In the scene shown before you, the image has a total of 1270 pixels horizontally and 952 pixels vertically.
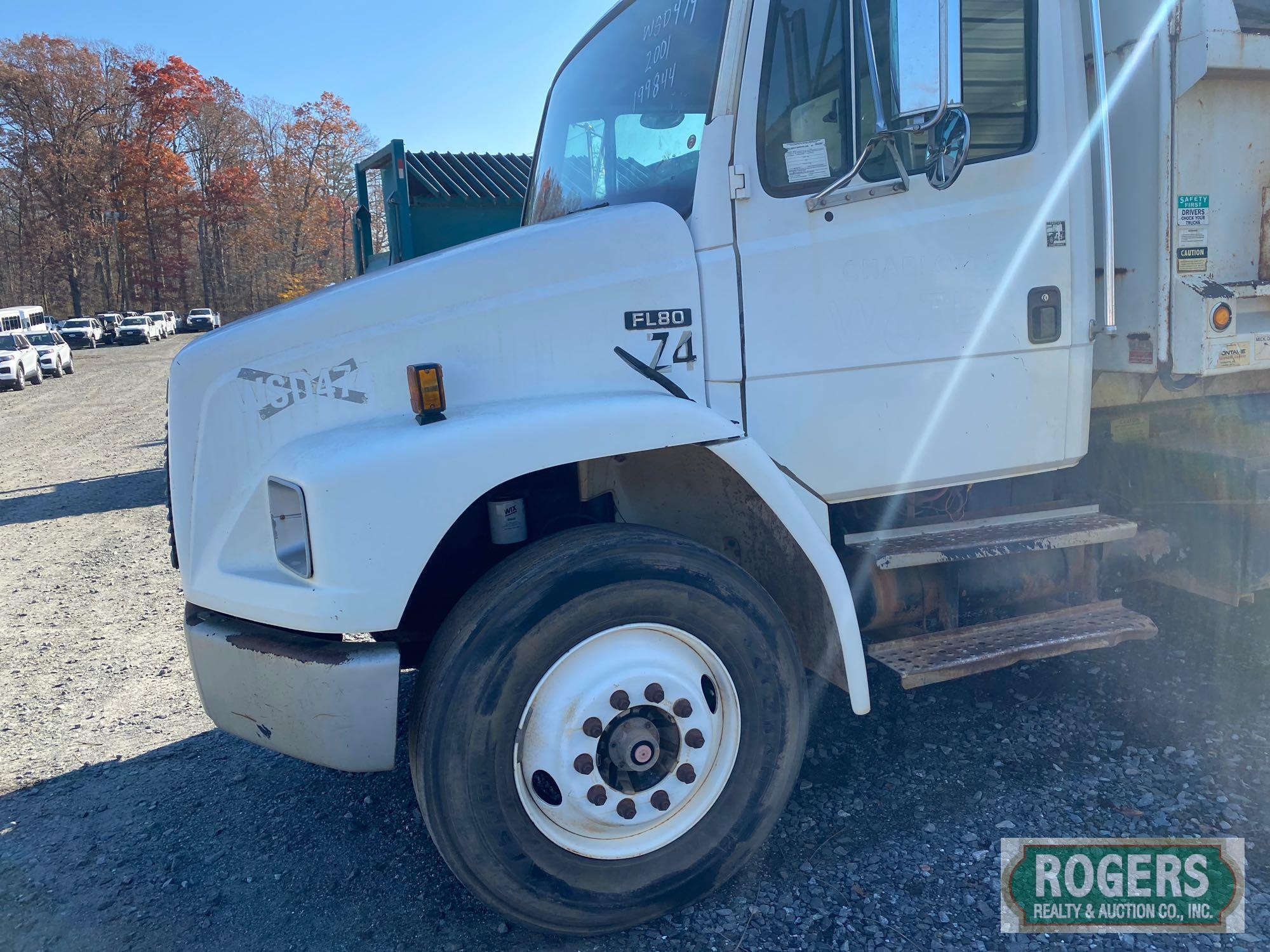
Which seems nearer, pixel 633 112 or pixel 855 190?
→ pixel 855 190

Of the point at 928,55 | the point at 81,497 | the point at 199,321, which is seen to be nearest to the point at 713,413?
the point at 928,55

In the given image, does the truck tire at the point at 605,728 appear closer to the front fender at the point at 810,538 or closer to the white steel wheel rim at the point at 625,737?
the white steel wheel rim at the point at 625,737

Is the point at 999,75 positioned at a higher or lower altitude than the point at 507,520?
higher

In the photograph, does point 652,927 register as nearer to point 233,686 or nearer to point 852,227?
point 233,686

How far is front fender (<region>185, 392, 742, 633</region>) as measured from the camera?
8.04 ft

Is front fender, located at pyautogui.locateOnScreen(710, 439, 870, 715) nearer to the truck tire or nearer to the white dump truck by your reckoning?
the white dump truck

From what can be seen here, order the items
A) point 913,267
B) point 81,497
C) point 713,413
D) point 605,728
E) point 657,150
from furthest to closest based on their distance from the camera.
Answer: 1. point 81,497
2. point 657,150
3. point 913,267
4. point 713,413
5. point 605,728

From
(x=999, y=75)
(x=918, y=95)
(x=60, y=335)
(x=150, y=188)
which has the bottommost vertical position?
(x=918, y=95)

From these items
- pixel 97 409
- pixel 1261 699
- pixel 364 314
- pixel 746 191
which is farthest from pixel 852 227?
pixel 97 409

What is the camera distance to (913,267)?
10.2ft

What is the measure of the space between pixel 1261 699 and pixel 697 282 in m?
3.19

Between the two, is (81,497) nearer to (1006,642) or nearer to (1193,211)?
(1006,642)

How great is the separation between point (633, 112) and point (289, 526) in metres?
1.92

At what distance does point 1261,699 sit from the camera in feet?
13.2
